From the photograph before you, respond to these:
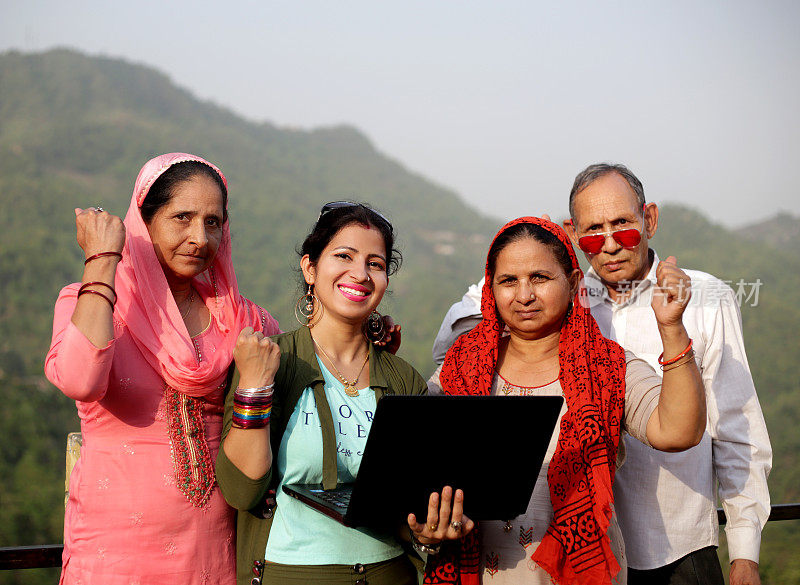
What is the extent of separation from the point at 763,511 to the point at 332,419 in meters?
1.65

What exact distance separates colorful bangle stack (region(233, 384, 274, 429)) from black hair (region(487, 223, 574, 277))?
3.00 ft

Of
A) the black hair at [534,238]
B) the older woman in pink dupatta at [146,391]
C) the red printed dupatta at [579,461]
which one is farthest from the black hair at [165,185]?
the red printed dupatta at [579,461]

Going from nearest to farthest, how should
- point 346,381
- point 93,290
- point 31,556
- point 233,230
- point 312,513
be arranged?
point 93,290 < point 312,513 < point 346,381 < point 31,556 < point 233,230

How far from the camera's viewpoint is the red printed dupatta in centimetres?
210

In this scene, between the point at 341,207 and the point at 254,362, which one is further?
the point at 341,207

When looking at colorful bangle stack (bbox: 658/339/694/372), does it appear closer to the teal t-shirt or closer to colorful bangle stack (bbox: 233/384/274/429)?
the teal t-shirt

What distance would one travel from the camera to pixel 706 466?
2689 mm

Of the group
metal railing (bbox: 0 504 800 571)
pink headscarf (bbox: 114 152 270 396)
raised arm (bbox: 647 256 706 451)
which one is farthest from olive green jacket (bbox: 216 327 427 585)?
raised arm (bbox: 647 256 706 451)

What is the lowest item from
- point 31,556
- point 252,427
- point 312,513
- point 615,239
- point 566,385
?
point 31,556

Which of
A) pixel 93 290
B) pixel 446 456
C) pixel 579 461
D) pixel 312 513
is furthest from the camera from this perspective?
pixel 579 461

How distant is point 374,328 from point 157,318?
0.71 meters

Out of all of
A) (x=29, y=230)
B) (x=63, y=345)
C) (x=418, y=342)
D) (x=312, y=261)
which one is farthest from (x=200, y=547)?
(x=29, y=230)

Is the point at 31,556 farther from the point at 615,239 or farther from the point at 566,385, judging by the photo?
the point at 615,239

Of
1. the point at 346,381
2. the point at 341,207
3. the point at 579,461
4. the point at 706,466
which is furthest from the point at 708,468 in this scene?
the point at 341,207
